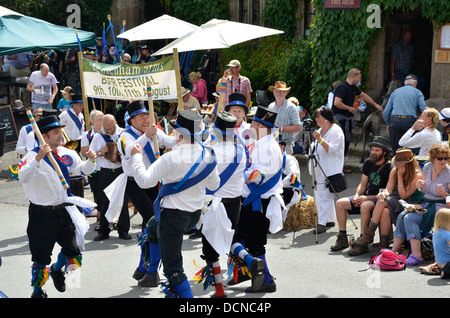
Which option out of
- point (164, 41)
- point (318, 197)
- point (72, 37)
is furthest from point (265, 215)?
point (164, 41)

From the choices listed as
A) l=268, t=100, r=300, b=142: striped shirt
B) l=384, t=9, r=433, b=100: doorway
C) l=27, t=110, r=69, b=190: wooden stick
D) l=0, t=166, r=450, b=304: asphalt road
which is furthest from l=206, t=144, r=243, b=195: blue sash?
l=384, t=9, r=433, b=100: doorway

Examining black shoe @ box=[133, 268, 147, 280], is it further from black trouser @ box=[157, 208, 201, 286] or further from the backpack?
the backpack

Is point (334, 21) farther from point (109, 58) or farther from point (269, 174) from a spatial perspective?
point (269, 174)

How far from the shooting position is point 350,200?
9.38m

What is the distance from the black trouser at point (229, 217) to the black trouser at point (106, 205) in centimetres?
275

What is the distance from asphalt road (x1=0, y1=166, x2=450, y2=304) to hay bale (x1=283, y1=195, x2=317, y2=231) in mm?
125

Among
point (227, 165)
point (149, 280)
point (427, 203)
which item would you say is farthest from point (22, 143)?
point (427, 203)

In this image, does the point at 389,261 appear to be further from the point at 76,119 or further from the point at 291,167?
the point at 76,119

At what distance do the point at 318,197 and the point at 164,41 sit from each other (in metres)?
12.9

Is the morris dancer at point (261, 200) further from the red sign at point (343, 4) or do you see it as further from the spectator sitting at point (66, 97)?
the red sign at point (343, 4)

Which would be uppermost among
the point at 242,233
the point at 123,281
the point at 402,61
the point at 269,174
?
the point at 402,61

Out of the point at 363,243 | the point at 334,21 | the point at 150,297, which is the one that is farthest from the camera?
the point at 334,21

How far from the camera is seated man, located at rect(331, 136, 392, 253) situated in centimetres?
909

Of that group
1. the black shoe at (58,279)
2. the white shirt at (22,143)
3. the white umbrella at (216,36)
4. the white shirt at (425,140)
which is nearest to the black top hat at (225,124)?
the black shoe at (58,279)
